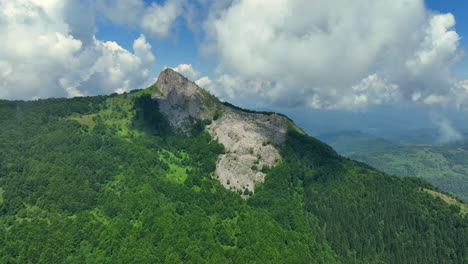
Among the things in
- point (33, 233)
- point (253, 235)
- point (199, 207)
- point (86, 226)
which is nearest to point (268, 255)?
point (253, 235)

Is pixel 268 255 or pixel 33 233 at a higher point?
pixel 268 255

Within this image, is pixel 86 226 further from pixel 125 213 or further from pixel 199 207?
pixel 199 207

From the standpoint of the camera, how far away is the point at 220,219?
181 metres

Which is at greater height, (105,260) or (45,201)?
(45,201)

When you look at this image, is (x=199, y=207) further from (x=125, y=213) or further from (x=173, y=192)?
(x=125, y=213)

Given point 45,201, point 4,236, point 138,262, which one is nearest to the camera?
point 138,262

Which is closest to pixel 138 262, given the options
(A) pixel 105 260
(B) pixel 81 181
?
(A) pixel 105 260


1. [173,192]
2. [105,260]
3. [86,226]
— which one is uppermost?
[173,192]

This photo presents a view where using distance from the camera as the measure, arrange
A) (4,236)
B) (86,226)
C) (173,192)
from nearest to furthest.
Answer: (4,236), (86,226), (173,192)

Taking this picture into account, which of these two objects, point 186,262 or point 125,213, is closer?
point 186,262

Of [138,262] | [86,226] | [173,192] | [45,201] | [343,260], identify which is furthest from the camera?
[173,192]

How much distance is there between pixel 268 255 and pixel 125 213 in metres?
97.6

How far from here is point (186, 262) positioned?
446ft

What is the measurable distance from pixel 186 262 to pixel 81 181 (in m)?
112
